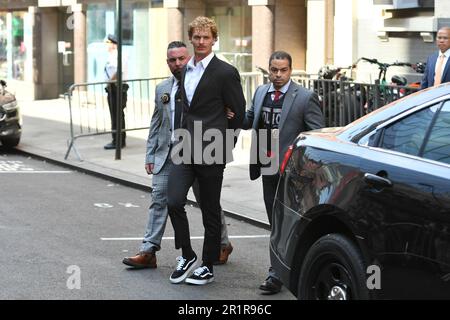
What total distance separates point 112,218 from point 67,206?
90 cm

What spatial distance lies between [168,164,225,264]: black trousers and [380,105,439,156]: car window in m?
2.01

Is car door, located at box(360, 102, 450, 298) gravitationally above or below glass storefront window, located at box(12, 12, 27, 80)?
below

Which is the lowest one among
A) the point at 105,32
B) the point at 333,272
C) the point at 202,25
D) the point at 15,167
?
the point at 15,167

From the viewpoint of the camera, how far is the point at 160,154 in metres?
7.63

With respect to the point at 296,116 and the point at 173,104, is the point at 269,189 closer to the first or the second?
the point at 296,116

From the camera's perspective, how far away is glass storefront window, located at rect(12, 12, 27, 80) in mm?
27484

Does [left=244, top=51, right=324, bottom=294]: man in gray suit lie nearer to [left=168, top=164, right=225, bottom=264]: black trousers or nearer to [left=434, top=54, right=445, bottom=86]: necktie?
[left=168, top=164, right=225, bottom=264]: black trousers

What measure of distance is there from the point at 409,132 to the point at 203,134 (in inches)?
83.3

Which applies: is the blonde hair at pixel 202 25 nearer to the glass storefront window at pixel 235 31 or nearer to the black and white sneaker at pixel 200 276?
the black and white sneaker at pixel 200 276

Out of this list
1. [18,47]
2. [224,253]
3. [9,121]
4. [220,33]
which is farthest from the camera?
[18,47]

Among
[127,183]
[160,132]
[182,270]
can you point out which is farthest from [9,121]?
[182,270]

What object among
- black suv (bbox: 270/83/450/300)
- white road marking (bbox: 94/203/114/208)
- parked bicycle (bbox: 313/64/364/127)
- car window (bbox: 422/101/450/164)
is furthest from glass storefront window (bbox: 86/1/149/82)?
car window (bbox: 422/101/450/164)

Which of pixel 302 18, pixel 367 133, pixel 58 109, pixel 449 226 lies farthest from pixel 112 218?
pixel 58 109
